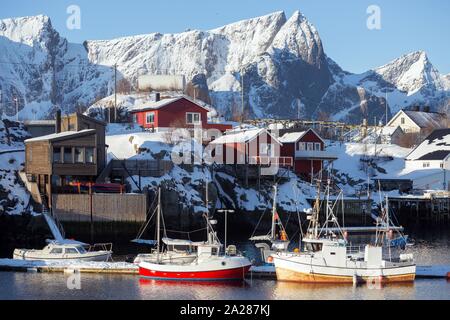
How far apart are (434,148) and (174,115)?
3816 cm

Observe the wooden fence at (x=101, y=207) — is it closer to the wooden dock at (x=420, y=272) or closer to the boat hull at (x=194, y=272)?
the boat hull at (x=194, y=272)

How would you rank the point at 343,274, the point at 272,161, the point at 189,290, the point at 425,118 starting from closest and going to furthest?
the point at 189,290
the point at 343,274
the point at 272,161
the point at 425,118

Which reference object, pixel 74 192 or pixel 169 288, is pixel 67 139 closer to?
pixel 74 192

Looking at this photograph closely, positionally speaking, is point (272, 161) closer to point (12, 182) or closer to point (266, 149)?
point (266, 149)

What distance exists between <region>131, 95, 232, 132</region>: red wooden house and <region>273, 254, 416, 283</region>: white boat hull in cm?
4144

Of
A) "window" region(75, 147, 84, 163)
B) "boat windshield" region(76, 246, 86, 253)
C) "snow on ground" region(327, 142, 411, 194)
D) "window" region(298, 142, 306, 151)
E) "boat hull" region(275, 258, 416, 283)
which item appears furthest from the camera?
"snow on ground" region(327, 142, 411, 194)

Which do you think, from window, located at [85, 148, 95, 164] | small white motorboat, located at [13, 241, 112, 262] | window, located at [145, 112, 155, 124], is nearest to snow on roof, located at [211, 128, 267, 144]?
window, located at [145, 112, 155, 124]

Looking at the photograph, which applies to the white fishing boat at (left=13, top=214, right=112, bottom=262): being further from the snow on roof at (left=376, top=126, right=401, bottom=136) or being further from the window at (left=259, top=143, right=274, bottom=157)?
the snow on roof at (left=376, top=126, right=401, bottom=136)

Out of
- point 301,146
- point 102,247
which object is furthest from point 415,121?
point 102,247

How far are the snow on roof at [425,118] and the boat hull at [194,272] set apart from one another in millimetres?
90664

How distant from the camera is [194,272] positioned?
50594 mm

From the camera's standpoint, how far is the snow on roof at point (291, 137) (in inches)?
3634

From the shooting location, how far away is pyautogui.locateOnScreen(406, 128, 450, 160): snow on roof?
105m

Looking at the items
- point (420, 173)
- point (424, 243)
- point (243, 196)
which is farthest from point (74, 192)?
point (420, 173)
